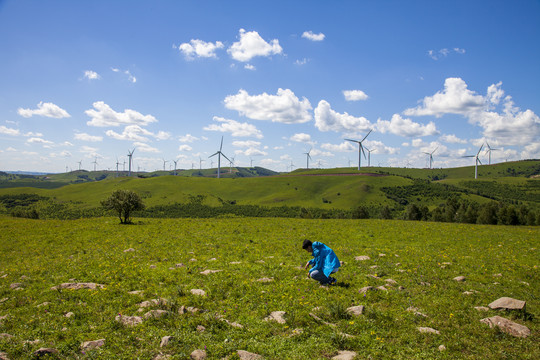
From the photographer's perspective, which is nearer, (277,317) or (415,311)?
(277,317)

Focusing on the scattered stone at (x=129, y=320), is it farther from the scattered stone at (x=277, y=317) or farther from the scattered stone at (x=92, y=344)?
the scattered stone at (x=277, y=317)

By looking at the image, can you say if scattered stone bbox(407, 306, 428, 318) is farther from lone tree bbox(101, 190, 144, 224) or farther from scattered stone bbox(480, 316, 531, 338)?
lone tree bbox(101, 190, 144, 224)

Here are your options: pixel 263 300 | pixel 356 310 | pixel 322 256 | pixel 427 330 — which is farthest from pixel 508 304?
pixel 263 300

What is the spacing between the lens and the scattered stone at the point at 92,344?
883 cm

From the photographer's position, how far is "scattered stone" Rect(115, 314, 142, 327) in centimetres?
1020

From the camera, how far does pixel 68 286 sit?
13922 mm

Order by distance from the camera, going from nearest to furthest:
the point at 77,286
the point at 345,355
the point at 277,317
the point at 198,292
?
the point at 345,355
the point at 277,317
the point at 198,292
the point at 77,286

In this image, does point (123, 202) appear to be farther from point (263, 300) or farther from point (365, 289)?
point (365, 289)

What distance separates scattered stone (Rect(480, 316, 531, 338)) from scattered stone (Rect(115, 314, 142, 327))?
38.9 ft

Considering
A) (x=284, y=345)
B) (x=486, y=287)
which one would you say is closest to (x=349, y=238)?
(x=486, y=287)

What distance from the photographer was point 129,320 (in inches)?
412

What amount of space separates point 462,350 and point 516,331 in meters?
2.31

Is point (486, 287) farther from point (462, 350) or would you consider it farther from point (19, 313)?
point (19, 313)

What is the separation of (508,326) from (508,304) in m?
1.83
